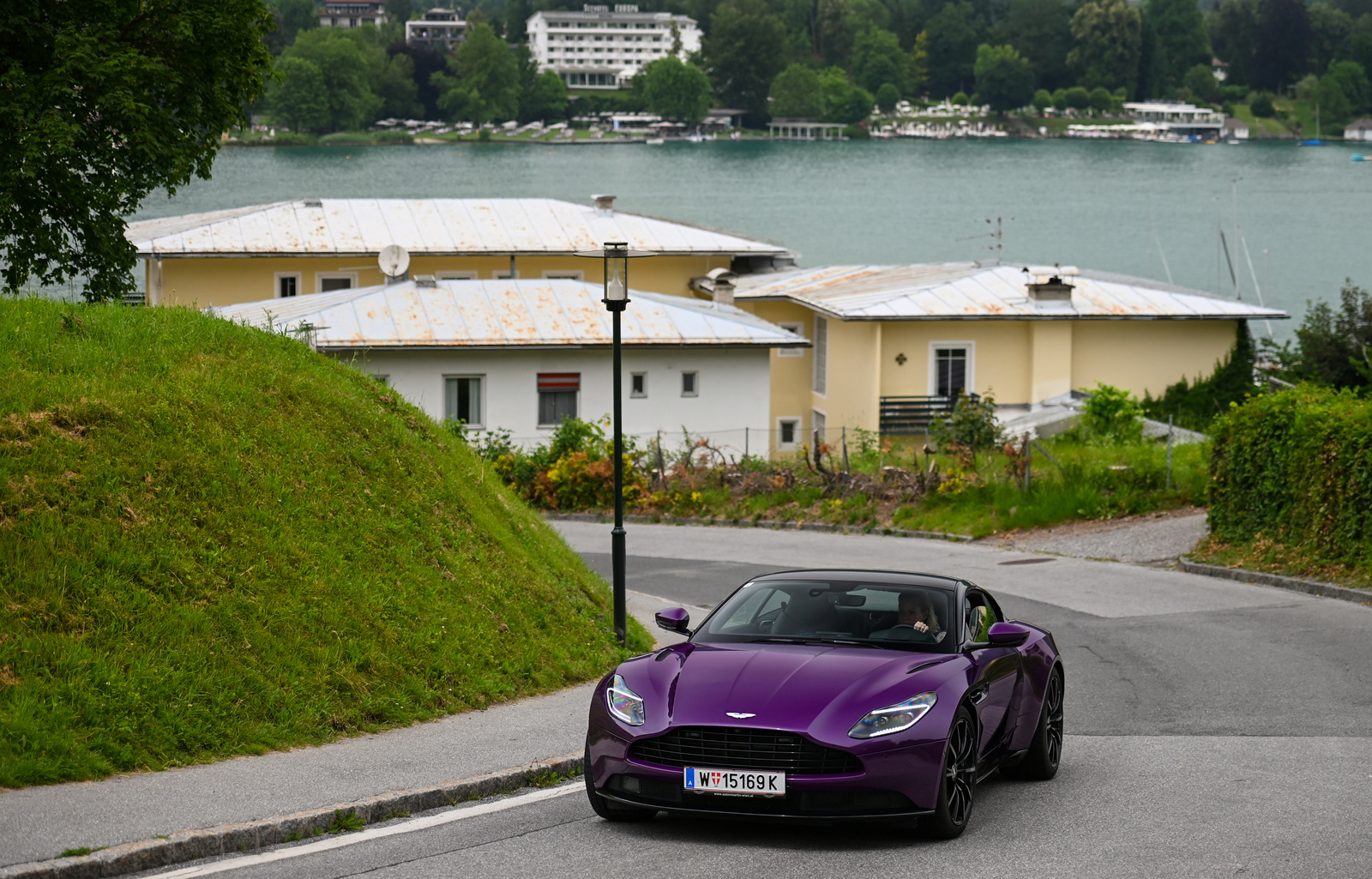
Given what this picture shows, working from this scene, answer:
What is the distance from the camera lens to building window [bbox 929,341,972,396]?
4538cm

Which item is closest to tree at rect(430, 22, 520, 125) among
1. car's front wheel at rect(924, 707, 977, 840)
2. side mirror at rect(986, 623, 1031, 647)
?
side mirror at rect(986, 623, 1031, 647)

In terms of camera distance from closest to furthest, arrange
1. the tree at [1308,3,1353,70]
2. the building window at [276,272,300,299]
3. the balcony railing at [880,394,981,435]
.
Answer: the balcony railing at [880,394,981,435] → the building window at [276,272,300,299] → the tree at [1308,3,1353,70]

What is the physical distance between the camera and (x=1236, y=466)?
22891mm

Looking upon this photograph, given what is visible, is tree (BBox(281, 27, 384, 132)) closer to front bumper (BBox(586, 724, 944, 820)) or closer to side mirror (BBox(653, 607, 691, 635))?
side mirror (BBox(653, 607, 691, 635))

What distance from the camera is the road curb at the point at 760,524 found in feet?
96.2

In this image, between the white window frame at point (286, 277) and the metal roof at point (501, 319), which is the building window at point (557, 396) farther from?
the white window frame at point (286, 277)

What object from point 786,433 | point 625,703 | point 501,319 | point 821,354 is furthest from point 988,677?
point 786,433

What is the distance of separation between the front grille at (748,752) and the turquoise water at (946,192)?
253 ft

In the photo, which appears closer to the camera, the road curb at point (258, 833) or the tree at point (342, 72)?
the road curb at point (258, 833)

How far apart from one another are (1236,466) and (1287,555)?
1.63 m

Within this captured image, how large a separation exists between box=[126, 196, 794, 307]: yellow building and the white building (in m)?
10.5

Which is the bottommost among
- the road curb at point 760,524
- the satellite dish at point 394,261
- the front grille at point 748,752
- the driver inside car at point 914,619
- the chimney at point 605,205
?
the road curb at point 760,524

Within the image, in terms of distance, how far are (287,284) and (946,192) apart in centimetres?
10024

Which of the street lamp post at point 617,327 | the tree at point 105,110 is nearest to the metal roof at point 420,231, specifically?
the tree at point 105,110
